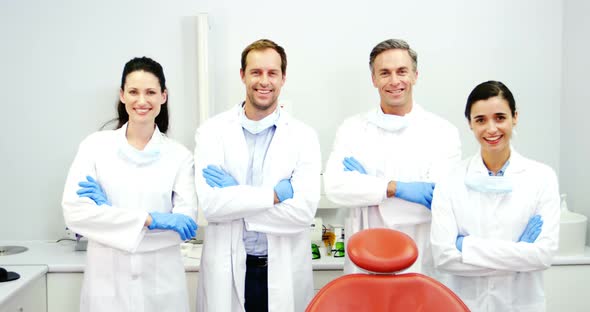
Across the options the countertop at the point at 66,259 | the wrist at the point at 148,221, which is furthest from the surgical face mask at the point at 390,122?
the wrist at the point at 148,221

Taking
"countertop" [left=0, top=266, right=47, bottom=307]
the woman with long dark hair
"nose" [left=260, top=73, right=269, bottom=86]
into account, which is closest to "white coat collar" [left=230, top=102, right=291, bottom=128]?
"nose" [left=260, top=73, right=269, bottom=86]

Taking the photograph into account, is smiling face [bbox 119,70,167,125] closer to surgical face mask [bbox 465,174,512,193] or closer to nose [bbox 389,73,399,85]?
nose [bbox 389,73,399,85]

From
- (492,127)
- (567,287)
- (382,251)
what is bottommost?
(567,287)

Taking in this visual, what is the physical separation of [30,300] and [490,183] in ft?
6.32

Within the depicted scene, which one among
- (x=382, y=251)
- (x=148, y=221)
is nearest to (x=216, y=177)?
(x=148, y=221)

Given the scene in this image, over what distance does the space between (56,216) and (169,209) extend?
1.25 meters

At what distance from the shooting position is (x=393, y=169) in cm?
196

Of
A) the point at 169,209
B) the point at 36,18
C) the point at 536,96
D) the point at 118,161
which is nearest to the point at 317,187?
the point at 169,209

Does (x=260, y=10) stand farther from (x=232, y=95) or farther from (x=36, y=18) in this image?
(x=36, y=18)

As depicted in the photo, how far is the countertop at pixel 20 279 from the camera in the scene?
6.27 feet

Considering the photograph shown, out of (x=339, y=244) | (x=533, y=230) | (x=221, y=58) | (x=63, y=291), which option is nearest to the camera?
(x=533, y=230)

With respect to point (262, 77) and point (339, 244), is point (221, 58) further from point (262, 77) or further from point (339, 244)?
point (339, 244)

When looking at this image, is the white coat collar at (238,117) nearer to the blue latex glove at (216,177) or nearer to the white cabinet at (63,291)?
the blue latex glove at (216,177)

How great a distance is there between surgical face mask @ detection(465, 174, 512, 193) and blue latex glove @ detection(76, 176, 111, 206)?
50.3 inches
